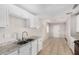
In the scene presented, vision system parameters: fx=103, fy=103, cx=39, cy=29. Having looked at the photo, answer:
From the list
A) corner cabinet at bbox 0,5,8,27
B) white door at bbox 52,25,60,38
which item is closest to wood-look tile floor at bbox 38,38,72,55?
white door at bbox 52,25,60,38

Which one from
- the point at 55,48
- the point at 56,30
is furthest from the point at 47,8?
the point at 55,48

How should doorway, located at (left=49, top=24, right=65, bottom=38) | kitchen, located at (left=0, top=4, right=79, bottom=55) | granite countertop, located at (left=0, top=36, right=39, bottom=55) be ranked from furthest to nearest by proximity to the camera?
doorway, located at (left=49, top=24, right=65, bottom=38)
kitchen, located at (left=0, top=4, right=79, bottom=55)
granite countertop, located at (left=0, top=36, right=39, bottom=55)

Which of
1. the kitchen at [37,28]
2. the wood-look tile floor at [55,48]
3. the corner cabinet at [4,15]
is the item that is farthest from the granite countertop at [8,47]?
the wood-look tile floor at [55,48]

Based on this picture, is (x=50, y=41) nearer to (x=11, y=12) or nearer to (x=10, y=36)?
(x=10, y=36)

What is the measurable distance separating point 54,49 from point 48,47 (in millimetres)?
133

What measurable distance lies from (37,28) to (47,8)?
18.3 inches

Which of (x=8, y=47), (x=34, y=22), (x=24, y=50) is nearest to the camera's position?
(x=8, y=47)

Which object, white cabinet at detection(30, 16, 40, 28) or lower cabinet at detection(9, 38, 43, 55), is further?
white cabinet at detection(30, 16, 40, 28)

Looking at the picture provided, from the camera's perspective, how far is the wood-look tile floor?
1.95 m

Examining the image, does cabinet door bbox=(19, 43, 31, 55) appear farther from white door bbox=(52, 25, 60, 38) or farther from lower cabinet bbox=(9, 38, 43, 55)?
white door bbox=(52, 25, 60, 38)

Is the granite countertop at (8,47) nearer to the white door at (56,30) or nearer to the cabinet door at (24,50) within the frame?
the cabinet door at (24,50)

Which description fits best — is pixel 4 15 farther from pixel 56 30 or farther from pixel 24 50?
pixel 56 30

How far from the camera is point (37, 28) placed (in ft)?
7.06
